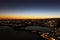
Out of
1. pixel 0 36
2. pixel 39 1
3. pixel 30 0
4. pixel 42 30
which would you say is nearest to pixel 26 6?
pixel 30 0

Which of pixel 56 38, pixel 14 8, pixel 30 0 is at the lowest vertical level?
pixel 56 38

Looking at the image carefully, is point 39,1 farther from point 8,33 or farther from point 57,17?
point 8,33

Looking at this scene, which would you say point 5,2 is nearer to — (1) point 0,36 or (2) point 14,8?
(2) point 14,8

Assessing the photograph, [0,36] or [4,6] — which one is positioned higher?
[4,6]

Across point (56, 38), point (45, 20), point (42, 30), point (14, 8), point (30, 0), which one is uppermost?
point (30, 0)

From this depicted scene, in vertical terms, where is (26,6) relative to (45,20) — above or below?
above

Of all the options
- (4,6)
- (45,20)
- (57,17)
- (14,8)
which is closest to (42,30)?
(45,20)
